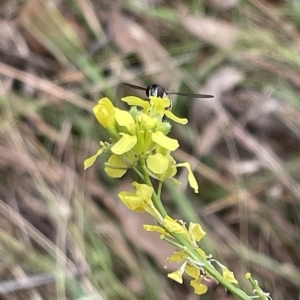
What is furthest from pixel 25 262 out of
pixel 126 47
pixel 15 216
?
pixel 126 47

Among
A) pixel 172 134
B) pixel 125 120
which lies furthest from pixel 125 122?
pixel 172 134

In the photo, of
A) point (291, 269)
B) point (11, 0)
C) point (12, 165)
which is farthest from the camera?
point (11, 0)

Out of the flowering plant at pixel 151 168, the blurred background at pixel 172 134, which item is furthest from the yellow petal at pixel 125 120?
the blurred background at pixel 172 134

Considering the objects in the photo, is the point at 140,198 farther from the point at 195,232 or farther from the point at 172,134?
the point at 172,134

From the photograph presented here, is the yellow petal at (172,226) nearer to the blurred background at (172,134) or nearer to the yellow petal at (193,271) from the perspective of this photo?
the yellow petal at (193,271)

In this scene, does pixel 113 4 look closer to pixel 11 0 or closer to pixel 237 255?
pixel 11 0

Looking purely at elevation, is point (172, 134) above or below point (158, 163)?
below
